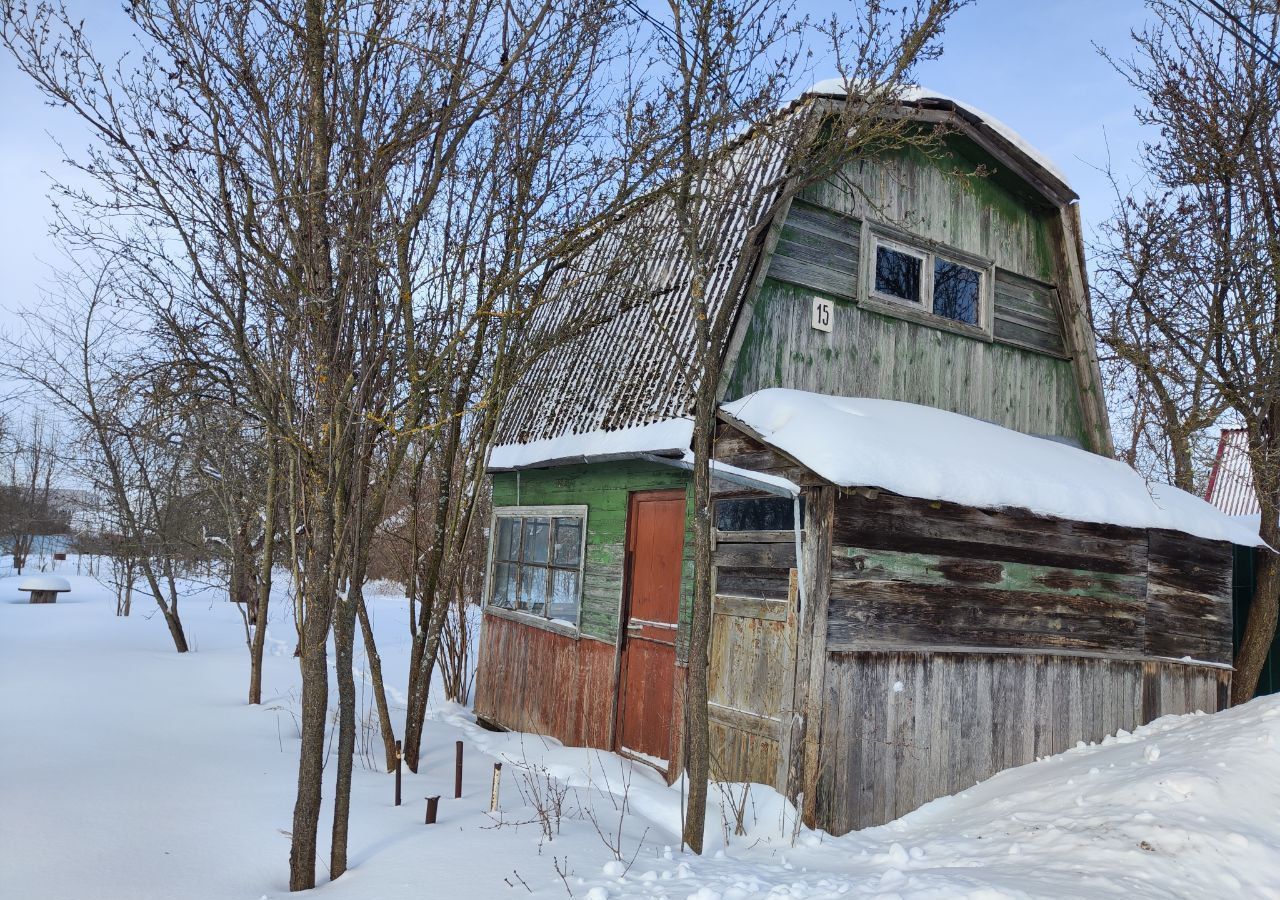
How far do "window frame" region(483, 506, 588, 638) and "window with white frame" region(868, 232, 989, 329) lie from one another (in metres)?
3.64

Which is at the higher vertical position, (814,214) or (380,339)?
(814,214)

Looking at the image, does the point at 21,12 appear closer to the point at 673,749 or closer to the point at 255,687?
the point at 673,749

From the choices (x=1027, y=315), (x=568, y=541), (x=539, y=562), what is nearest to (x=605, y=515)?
(x=568, y=541)

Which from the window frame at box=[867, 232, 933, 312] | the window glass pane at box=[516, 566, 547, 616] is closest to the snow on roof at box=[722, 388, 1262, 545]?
the window frame at box=[867, 232, 933, 312]

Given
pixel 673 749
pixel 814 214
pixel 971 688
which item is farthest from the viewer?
pixel 814 214

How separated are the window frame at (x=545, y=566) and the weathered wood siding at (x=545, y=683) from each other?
0.09 m

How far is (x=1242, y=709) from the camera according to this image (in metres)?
6.66

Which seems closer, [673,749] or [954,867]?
[954,867]

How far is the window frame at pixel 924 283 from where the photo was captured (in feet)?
25.6

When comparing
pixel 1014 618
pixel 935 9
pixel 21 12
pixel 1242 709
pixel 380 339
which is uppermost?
pixel 935 9

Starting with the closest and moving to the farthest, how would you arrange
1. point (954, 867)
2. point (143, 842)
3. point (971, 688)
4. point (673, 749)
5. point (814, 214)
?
point (954, 867) < point (143, 842) < point (971, 688) < point (673, 749) < point (814, 214)

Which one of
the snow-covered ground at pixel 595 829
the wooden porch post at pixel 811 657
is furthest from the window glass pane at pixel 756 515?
the snow-covered ground at pixel 595 829

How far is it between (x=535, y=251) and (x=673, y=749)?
404cm

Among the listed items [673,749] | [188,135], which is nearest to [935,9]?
[188,135]
